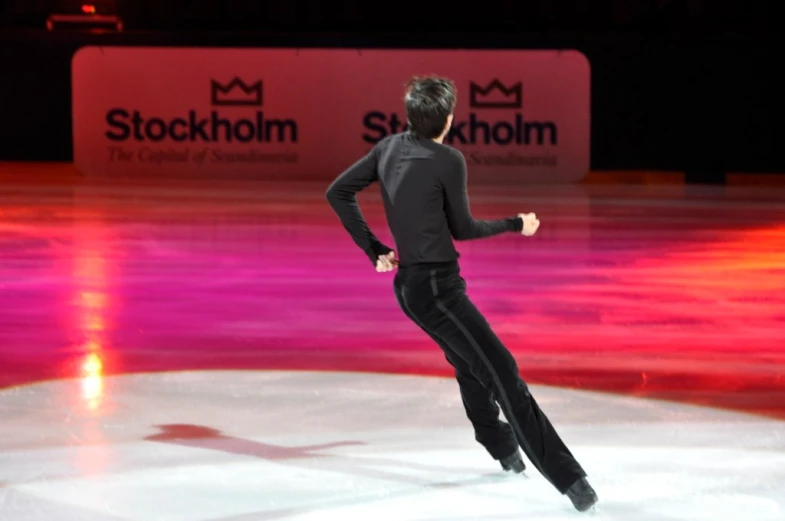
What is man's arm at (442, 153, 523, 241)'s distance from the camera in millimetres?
3381

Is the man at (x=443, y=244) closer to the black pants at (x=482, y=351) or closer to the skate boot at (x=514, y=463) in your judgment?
the black pants at (x=482, y=351)

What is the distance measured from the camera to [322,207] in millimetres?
12344

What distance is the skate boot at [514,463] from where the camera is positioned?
3.91 metres

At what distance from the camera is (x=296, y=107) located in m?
15.5

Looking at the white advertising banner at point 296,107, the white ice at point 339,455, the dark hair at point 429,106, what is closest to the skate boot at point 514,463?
the white ice at point 339,455

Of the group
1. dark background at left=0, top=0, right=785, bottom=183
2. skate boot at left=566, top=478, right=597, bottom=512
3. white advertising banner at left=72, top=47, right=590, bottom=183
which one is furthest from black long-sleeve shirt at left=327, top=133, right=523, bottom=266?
dark background at left=0, top=0, right=785, bottom=183

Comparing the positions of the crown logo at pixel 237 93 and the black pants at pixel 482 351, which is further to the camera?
the crown logo at pixel 237 93

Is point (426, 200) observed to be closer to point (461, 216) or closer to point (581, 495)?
point (461, 216)

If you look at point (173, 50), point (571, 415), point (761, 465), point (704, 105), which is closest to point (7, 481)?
point (571, 415)

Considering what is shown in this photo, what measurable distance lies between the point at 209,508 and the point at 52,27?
14.5 meters

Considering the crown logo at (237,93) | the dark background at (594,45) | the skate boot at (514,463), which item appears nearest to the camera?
the skate boot at (514,463)

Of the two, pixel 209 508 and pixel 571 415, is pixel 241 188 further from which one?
pixel 209 508

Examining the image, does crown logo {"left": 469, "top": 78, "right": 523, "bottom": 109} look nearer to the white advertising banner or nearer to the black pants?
the white advertising banner

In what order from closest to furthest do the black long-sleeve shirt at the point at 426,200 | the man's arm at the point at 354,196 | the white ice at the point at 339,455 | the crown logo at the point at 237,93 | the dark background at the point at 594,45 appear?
the black long-sleeve shirt at the point at 426,200, the man's arm at the point at 354,196, the white ice at the point at 339,455, the crown logo at the point at 237,93, the dark background at the point at 594,45
